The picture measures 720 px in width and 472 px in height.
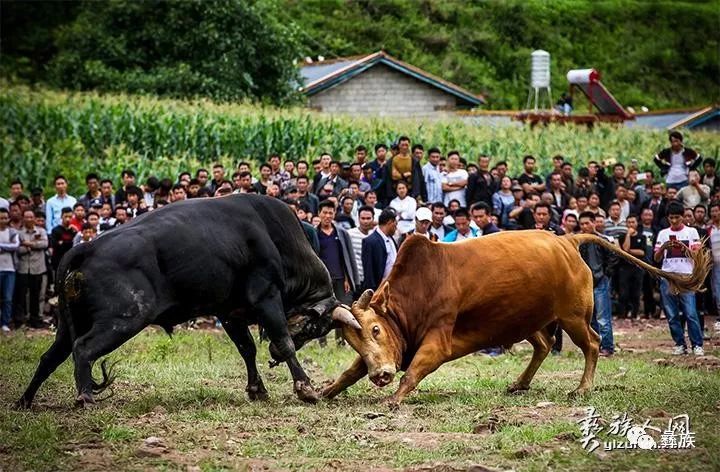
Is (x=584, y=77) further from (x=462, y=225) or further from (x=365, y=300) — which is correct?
(x=365, y=300)

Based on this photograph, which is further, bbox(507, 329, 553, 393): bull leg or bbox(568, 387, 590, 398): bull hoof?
bbox(507, 329, 553, 393): bull leg

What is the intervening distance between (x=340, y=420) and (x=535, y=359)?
2884 mm

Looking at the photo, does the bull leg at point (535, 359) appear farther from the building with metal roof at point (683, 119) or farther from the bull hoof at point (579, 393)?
the building with metal roof at point (683, 119)

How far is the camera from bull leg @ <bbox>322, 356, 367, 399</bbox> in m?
11.0

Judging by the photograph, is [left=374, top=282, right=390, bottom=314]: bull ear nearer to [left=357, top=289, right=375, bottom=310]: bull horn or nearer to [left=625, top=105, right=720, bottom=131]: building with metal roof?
[left=357, top=289, right=375, bottom=310]: bull horn

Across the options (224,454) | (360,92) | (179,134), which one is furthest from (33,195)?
(360,92)

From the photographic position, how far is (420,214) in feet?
54.4

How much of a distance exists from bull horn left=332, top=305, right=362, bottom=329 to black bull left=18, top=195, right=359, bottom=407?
0.02 meters

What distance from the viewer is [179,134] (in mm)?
26375

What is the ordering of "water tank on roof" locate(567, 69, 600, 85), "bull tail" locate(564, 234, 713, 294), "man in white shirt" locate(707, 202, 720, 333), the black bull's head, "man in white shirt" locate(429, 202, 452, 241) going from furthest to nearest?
"water tank on roof" locate(567, 69, 600, 85)
"man in white shirt" locate(429, 202, 452, 241)
"man in white shirt" locate(707, 202, 720, 333)
"bull tail" locate(564, 234, 713, 294)
the black bull's head

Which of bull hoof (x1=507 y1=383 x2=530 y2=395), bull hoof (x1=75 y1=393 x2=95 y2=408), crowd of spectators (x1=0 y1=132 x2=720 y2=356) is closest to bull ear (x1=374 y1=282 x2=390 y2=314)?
bull hoof (x1=507 y1=383 x2=530 y2=395)

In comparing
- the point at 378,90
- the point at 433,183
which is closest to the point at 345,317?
the point at 433,183

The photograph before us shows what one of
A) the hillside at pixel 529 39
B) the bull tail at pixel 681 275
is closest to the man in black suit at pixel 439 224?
the bull tail at pixel 681 275

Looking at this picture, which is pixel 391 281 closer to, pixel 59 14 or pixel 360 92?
pixel 360 92
